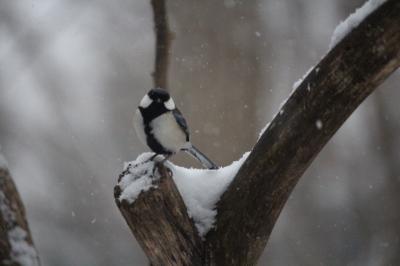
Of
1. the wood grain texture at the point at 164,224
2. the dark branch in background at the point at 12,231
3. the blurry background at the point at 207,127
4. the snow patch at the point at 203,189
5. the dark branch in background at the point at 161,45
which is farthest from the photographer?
the blurry background at the point at 207,127

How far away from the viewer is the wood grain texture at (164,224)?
6.40 ft

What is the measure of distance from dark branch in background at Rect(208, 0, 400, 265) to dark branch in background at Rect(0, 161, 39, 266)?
67 centimetres

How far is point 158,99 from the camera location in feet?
7.83

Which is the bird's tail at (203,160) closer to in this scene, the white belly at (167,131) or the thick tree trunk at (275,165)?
the white belly at (167,131)

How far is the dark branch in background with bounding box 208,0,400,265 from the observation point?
1.75 meters

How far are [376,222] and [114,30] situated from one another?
322cm

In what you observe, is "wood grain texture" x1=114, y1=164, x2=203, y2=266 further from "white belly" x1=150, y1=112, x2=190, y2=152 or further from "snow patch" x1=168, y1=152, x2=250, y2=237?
"white belly" x1=150, y1=112, x2=190, y2=152

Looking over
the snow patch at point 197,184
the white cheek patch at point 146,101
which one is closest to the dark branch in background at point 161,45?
the white cheek patch at point 146,101

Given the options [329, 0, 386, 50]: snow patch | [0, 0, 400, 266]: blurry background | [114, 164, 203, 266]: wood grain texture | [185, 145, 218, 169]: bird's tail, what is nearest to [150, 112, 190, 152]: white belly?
[185, 145, 218, 169]: bird's tail

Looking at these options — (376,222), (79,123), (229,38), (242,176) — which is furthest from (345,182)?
(242,176)

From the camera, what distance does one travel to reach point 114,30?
6148 mm

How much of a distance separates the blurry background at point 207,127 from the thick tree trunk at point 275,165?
339 cm

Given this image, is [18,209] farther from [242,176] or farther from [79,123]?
[79,123]

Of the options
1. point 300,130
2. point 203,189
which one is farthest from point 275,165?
point 203,189
